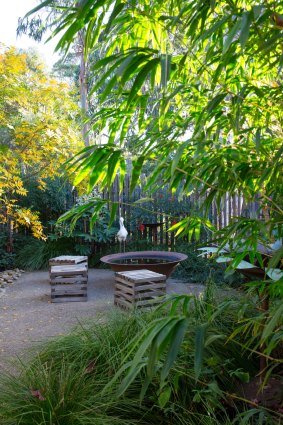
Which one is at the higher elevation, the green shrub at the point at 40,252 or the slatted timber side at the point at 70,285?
the green shrub at the point at 40,252

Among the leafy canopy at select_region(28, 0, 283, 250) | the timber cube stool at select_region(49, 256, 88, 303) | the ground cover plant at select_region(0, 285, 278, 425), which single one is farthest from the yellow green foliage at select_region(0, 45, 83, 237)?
the leafy canopy at select_region(28, 0, 283, 250)

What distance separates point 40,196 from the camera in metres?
9.34

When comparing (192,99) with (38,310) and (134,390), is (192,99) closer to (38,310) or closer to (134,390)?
(134,390)

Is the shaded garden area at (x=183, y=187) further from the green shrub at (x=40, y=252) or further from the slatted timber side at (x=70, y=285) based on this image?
the green shrub at (x=40, y=252)

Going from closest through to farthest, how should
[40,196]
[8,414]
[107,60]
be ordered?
[107,60]
[8,414]
[40,196]

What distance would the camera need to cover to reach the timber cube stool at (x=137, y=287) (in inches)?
Result: 199

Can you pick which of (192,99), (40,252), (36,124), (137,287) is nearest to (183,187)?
(192,99)

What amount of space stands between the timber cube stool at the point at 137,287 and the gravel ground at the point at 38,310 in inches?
8.7

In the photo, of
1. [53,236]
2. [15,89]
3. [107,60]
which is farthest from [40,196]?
[107,60]

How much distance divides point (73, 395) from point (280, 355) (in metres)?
1.14

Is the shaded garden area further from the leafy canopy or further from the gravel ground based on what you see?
the gravel ground

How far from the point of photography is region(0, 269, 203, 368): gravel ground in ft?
13.6

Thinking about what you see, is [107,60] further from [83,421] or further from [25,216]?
[25,216]

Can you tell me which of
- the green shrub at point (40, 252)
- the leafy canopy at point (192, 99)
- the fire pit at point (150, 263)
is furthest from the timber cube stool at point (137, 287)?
the green shrub at point (40, 252)
